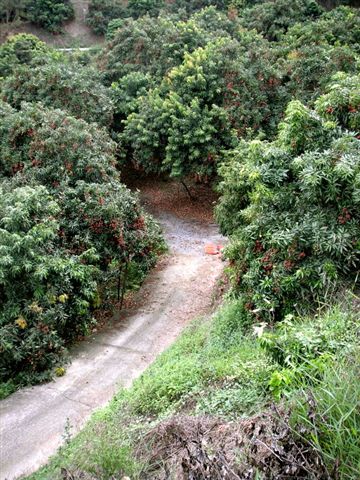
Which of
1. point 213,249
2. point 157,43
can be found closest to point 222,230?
point 213,249

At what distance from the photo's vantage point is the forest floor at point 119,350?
906 centimetres

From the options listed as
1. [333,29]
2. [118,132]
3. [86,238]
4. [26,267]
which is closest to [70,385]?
[26,267]

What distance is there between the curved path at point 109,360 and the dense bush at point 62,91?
21.0ft

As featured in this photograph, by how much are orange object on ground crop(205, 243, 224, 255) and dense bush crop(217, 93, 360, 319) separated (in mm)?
7643

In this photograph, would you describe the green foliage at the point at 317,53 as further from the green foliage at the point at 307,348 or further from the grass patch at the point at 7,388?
the grass patch at the point at 7,388

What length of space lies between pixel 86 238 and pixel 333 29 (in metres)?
15.9

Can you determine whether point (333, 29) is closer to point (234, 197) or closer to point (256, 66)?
point (256, 66)

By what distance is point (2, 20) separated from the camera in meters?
33.9

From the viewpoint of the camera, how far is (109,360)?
1172 centimetres

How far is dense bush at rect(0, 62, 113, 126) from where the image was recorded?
63.1 ft

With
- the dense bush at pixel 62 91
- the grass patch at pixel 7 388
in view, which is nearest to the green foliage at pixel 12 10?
the dense bush at pixel 62 91

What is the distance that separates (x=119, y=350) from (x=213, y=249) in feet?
22.5

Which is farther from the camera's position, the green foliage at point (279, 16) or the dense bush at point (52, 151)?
the green foliage at point (279, 16)

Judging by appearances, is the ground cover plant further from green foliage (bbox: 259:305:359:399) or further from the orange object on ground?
the orange object on ground
